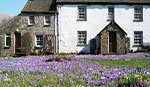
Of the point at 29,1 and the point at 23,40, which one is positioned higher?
the point at 29,1

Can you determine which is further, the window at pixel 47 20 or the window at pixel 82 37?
the window at pixel 47 20

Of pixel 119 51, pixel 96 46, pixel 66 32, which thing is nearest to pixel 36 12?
pixel 66 32

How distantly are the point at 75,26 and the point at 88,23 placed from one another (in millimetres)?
1523

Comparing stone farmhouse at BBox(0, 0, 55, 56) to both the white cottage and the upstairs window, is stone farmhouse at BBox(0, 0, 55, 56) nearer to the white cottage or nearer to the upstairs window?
the white cottage

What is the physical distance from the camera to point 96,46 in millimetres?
41594

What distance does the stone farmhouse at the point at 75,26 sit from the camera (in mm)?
41812

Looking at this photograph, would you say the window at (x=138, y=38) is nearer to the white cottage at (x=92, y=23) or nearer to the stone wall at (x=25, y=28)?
the white cottage at (x=92, y=23)

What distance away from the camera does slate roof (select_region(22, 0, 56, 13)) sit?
4241 cm

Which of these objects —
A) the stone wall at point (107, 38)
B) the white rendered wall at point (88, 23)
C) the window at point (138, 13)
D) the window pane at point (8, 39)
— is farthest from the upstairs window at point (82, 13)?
the window pane at point (8, 39)

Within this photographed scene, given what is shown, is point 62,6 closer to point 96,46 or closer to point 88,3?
point 88,3

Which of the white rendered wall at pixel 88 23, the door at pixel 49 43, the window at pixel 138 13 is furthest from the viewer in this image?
the window at pixel 138 13

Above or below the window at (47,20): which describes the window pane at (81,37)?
below

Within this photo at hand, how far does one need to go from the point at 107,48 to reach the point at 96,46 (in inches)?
57.1

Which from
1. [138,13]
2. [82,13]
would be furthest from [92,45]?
[138,13]
